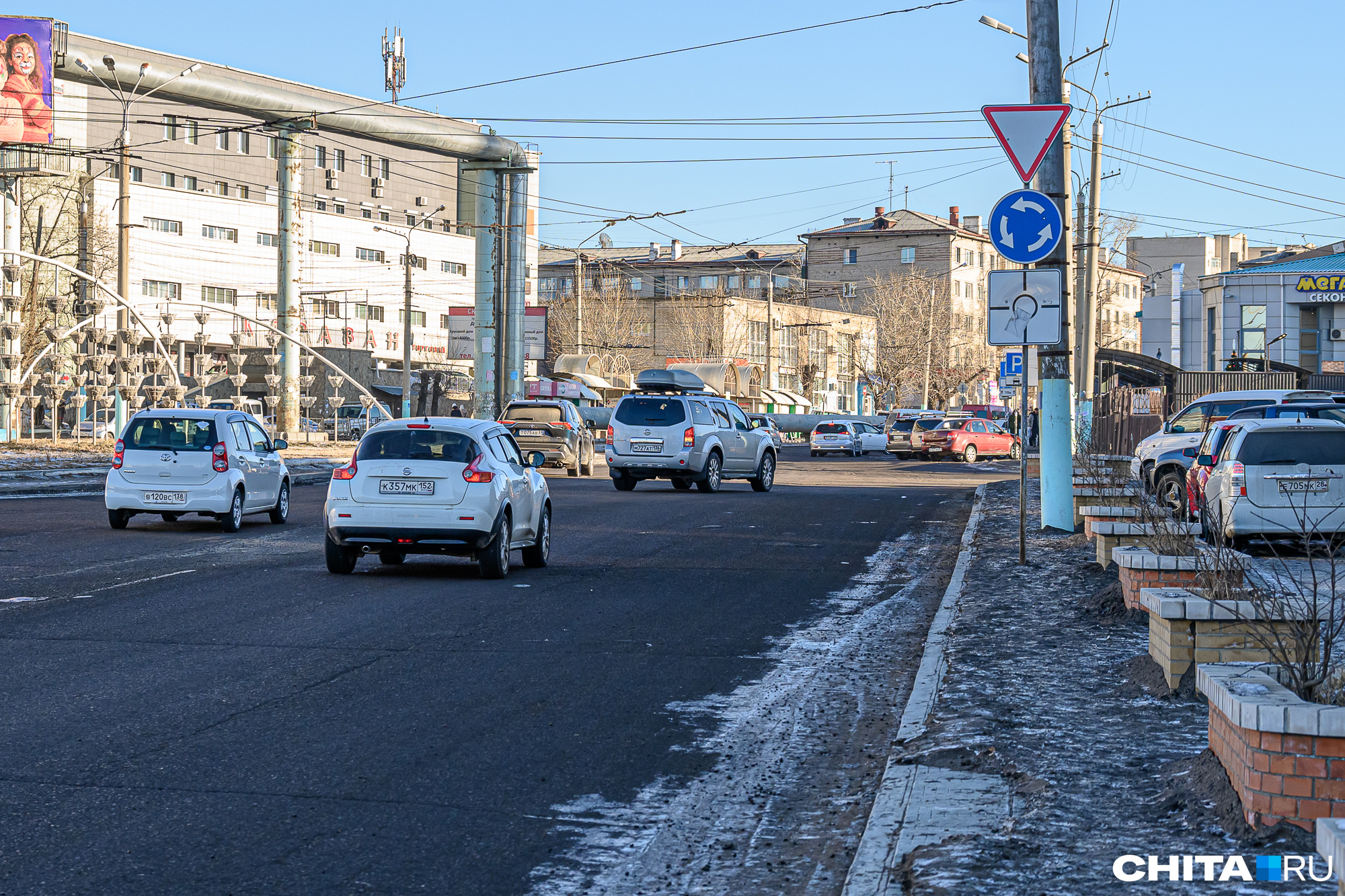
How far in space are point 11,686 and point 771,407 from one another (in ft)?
308

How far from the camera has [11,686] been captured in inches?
327

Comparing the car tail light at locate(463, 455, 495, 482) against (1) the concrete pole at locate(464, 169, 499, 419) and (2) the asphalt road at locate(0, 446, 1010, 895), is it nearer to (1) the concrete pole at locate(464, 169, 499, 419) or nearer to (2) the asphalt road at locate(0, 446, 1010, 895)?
(2) the asphalt road at locate(0, 446, 1010, 895)

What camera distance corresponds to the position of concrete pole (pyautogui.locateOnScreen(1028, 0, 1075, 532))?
16.4m

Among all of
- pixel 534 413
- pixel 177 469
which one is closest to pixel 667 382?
pixel 534 413

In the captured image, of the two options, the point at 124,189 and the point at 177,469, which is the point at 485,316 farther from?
the point at 177,469

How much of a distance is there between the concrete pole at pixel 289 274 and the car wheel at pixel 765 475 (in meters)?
21.8

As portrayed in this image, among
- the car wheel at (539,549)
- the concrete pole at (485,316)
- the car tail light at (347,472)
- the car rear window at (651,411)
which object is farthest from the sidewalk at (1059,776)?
the concrete pole at (485,316)

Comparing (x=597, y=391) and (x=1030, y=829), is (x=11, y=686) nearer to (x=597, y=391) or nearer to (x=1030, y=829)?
(x=1030, y=829)

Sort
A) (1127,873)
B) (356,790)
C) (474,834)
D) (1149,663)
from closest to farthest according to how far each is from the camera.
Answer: (1127,873) → (474,834) → (356,790) → (1149,663)

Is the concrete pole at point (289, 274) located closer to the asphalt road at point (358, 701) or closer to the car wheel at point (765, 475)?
the car wheel at point (765, 475)

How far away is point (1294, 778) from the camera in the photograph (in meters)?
4.85

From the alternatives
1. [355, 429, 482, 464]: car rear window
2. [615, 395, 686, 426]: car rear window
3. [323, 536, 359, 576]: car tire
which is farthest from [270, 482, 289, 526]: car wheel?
[615, 395, 686, 426]: car rear window

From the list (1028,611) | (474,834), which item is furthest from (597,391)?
(474,834)

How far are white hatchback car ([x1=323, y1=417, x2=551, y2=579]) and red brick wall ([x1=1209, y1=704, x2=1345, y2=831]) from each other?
9.92m
